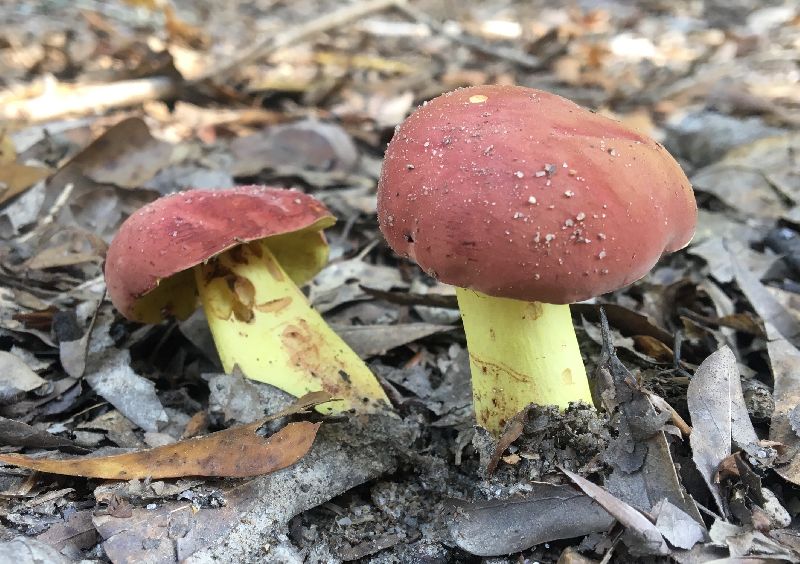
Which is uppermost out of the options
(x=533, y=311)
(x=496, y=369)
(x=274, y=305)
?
(x=533, y=311)

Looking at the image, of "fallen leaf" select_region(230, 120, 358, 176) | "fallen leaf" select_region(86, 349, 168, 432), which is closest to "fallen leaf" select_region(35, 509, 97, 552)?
"fallen leaf" select_region(86, 349, 168, 432)

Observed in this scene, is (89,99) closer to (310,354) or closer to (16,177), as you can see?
(16,177)

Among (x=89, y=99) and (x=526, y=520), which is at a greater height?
(x=526, y=520)

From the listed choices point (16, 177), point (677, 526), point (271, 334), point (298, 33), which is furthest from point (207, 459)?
point (298, 33)

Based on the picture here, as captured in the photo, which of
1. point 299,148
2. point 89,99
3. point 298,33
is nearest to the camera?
point 299,148

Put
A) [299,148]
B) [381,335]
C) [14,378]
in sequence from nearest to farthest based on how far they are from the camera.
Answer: [14,378] → [381,335] → [299,148]

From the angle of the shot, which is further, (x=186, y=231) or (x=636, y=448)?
(x=186, y=231)
